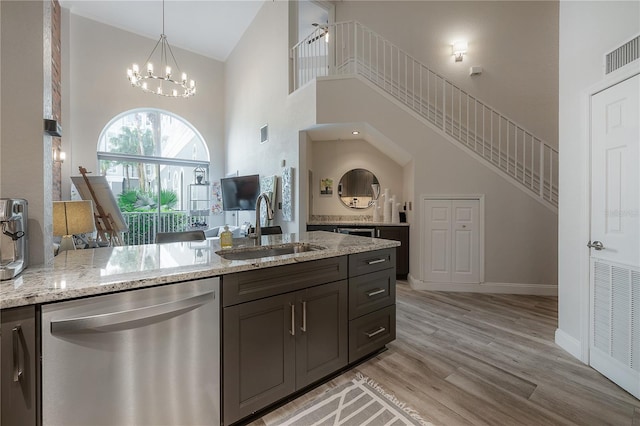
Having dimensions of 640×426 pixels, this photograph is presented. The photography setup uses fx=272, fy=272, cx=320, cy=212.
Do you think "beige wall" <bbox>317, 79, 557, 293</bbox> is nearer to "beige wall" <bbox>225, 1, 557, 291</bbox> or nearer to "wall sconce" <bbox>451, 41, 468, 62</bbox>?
"beige wall" <bbox>225, 1, 557, 291</bbox>

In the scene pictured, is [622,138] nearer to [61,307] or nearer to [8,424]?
[61,307]

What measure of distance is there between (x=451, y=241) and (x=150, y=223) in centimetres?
652

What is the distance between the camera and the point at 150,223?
652 centimetres

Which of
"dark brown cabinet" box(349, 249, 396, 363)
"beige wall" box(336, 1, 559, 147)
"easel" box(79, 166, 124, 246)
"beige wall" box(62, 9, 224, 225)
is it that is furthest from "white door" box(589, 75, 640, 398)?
"beige wall" box(62, 9, 224, 225)

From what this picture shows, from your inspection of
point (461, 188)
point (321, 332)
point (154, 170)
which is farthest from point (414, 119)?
point (154, 170)

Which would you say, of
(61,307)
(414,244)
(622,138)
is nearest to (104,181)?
(61,307)

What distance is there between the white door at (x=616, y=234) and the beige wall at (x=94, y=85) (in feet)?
25.1

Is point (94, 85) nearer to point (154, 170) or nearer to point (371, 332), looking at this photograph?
point (154, 170)

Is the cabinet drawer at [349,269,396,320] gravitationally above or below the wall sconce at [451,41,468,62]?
below

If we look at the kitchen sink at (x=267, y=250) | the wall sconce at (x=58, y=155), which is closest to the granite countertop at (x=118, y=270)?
the kitchen sink at (x=267, y=250)

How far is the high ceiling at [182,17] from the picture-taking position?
536 centimetres

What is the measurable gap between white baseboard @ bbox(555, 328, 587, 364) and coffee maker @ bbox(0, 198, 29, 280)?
368cm

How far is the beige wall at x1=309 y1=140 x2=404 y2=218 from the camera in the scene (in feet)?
17.4

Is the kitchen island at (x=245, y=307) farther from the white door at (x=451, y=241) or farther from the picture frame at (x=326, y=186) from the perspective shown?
the picture frame at (x=326, y=186)
